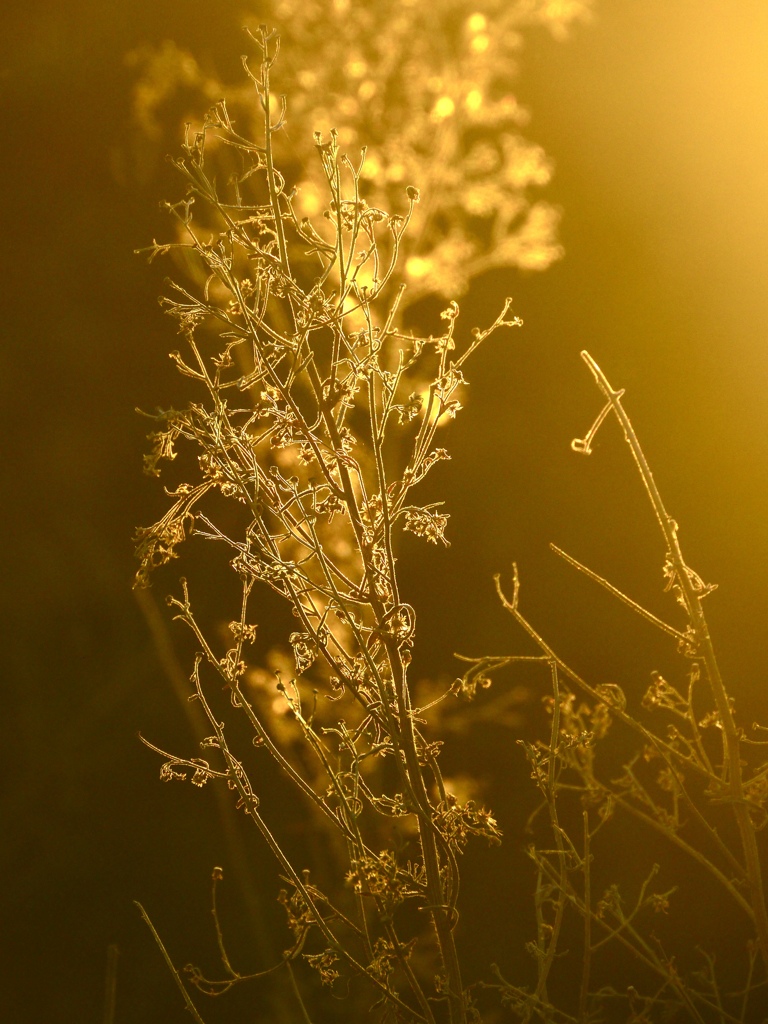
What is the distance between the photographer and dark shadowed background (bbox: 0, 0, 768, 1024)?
1728 mm

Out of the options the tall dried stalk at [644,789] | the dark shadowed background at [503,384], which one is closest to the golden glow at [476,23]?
the dark shadowed background at [503,384]

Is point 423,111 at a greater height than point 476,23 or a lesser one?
lesser

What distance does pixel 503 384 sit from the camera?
188 centimetres

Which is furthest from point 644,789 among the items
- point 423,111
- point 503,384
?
point 423,111

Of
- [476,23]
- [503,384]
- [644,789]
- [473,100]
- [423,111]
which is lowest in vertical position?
[644,789]

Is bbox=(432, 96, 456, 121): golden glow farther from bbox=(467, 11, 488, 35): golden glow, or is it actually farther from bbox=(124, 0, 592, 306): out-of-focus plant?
bbox=(467, 11, 488, 35): golden glow

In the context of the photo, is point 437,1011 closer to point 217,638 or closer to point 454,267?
point 217,638

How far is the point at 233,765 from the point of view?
62cm

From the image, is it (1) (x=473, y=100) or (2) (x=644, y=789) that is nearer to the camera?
(2) (x=644, y=789)

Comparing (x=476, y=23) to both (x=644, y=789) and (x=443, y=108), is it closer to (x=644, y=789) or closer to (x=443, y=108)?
(x=443, y=108)

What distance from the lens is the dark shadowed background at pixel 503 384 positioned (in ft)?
5.67

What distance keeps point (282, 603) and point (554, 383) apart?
73 centimetres

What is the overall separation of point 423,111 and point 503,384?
22.2 inches

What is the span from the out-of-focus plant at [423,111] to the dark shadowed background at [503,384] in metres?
0.06
